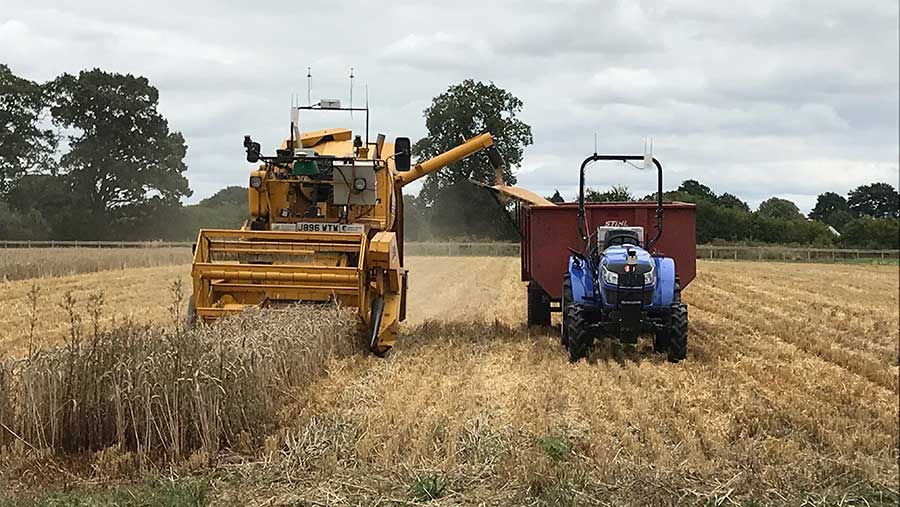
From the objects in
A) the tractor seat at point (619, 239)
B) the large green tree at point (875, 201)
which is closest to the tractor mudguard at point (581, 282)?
the tractor seat at point (619, 239)

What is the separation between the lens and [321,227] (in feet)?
36.8

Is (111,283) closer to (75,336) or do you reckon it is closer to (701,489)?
(75,336)

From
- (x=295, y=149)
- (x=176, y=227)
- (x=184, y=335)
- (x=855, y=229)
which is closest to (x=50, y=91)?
(x=295, y=149)

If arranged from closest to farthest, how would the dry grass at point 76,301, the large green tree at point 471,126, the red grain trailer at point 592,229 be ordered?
the red grain trailer at point 592,229, the dry grass at point 76,301, the large green tree at point 471,126

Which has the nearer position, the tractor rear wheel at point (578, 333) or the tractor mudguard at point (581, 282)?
the tractor rear wheel at point (578, 333)

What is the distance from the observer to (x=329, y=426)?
6289mm

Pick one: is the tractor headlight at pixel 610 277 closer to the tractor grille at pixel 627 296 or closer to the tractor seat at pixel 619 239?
the tractor grille at pixel 627 296

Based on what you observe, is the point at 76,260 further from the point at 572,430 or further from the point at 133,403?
the point at 572,430

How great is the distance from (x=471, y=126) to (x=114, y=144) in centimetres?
736

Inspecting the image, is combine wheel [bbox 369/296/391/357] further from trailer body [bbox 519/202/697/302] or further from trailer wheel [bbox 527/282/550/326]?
trailer wheel [bbox 527/282/550/326]

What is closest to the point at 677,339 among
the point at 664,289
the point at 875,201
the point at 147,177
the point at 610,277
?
the point at 664,289

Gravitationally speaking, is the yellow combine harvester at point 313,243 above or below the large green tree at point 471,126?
below

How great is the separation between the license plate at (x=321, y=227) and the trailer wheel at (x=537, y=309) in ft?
10.9

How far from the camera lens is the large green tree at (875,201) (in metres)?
2.58
